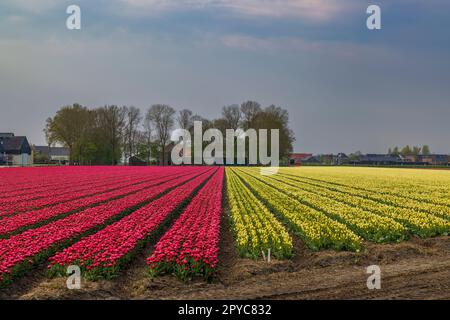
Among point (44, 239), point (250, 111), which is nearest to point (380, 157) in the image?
point (250, 111)

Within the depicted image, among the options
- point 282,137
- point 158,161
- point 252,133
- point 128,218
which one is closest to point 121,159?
point 158,161

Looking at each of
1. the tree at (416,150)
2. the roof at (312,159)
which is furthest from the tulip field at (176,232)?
the tree at (416,150)

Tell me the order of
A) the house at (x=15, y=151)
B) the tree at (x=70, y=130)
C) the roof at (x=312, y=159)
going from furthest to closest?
1. the roof at (x=312, y=159)
2. the house at (x=15, y=151)
3. the tree at (x=70, y=130)

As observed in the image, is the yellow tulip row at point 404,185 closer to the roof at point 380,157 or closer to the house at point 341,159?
the house at point 341,159

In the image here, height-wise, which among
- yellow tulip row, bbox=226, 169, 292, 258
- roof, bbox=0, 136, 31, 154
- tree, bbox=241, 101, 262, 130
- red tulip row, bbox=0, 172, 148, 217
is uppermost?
tree, bbox=241, 101, 262, 130

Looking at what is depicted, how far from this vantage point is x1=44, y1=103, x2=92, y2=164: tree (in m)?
83.2

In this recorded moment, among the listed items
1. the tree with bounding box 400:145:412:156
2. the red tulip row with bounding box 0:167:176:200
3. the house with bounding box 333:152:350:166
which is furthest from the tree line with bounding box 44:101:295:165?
the tree with bounding box 400:145:412:156

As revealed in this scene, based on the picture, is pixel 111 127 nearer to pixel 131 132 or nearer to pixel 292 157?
pixel 131 132

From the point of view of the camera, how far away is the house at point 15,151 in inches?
3502

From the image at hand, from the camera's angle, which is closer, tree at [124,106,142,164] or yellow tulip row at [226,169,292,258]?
yellow tulip row at [226,169,292,258]

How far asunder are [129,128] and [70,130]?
20.0 meters

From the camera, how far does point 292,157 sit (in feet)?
545

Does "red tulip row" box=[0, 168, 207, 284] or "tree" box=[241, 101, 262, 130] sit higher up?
"tree" box=[241, 101, 262, 130]

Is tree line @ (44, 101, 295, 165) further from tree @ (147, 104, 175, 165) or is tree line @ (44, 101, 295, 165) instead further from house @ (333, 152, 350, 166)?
house @ (333, 152, 350, 166)
